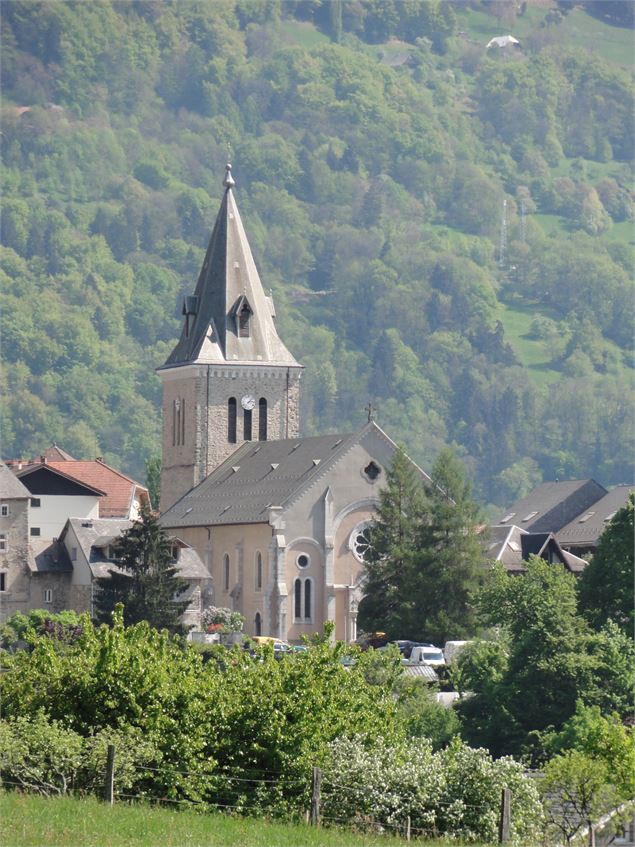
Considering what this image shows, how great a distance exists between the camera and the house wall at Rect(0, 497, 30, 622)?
9538cm

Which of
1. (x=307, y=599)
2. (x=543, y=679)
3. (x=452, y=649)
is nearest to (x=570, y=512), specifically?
(x=307, y=599)

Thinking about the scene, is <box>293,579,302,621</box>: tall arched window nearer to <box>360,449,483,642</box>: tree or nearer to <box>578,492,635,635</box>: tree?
<box>360,449,483,642</box>: tree

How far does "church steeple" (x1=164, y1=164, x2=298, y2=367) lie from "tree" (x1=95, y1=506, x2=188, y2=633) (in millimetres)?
20060

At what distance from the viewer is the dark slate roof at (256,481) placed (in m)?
99.5

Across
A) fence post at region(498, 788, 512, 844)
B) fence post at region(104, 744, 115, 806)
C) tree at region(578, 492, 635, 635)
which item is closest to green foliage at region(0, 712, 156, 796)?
fence post at region(104, 744, 115, 806)

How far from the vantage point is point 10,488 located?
97188mm

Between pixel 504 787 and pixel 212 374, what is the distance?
2814 inches

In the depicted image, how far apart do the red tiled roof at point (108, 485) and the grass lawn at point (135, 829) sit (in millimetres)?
89223

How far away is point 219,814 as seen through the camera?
39.0 m

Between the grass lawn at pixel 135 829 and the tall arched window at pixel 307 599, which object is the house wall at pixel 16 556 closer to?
the tall arched window at pixel 307 599

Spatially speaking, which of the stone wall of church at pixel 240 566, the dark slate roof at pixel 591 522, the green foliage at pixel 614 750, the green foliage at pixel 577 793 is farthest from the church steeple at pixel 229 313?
the green foliage at pixel 577 793

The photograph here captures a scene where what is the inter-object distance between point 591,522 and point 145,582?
30111 mm

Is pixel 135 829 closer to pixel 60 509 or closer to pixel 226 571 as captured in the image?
pixel 226 571

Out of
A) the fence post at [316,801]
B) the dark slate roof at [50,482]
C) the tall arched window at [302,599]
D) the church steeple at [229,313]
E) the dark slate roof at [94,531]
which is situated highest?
the church steeple at [229,313]
